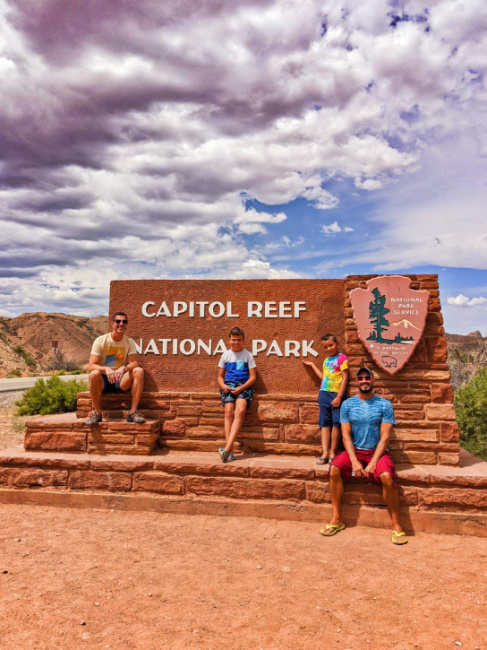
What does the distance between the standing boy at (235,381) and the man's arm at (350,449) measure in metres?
1.12

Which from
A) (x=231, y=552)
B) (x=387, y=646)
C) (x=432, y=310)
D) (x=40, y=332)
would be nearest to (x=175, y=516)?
(x=231, y=552)

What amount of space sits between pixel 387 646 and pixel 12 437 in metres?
7.45

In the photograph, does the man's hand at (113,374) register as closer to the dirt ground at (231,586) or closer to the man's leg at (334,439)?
the dirt ground at (231,586)

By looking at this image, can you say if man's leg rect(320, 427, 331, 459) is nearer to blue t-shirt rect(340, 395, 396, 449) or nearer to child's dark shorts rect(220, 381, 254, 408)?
blue t-shirt rect(340, 395, 396, 449)

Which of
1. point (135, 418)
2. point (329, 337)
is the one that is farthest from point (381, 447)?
point (135, 418)

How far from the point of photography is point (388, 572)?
324cm

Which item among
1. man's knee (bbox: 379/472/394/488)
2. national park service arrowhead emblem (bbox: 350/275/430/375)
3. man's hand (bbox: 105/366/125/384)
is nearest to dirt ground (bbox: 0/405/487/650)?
man's knee (bbox: 379/472/394/488)

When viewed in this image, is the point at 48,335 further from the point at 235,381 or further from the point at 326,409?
the point at 326,409

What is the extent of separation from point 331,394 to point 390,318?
1047 mm

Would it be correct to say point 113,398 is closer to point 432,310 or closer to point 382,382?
point 382,382

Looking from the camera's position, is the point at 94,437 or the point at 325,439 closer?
the point at 325,439

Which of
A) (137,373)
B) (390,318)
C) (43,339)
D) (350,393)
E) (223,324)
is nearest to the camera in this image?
(350,393)

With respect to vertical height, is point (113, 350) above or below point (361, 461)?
above

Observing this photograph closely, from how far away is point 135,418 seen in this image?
15.9 ft
